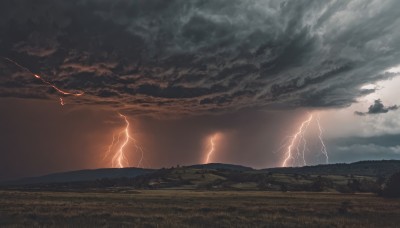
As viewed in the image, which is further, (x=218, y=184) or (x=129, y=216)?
(x=218, y=184)

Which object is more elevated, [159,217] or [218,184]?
[218,184]

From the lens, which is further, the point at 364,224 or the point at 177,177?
the point at 177,177

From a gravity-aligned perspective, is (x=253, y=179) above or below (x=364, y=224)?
above

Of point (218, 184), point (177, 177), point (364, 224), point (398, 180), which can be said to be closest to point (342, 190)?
point (398, 180)

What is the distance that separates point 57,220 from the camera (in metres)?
34.2

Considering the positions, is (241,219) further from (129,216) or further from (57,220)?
(57,220)

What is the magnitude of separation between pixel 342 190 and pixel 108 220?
100 m

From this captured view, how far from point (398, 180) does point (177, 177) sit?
102 metres

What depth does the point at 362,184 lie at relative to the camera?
5089 inches

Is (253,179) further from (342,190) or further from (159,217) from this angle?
(159,217)

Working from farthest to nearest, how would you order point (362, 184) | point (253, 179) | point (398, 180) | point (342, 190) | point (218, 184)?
point (253, 179) < point (218, 184) < point (362, 184) < point (342, 190) < point (398, 180)

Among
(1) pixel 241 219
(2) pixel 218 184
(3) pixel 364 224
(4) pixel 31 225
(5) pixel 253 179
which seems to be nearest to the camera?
(4) pixel 31 225

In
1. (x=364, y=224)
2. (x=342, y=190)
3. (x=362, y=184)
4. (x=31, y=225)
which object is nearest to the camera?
(x=31, y=225)

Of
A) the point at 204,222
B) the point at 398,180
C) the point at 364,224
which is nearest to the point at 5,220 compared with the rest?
the point at 204,222
